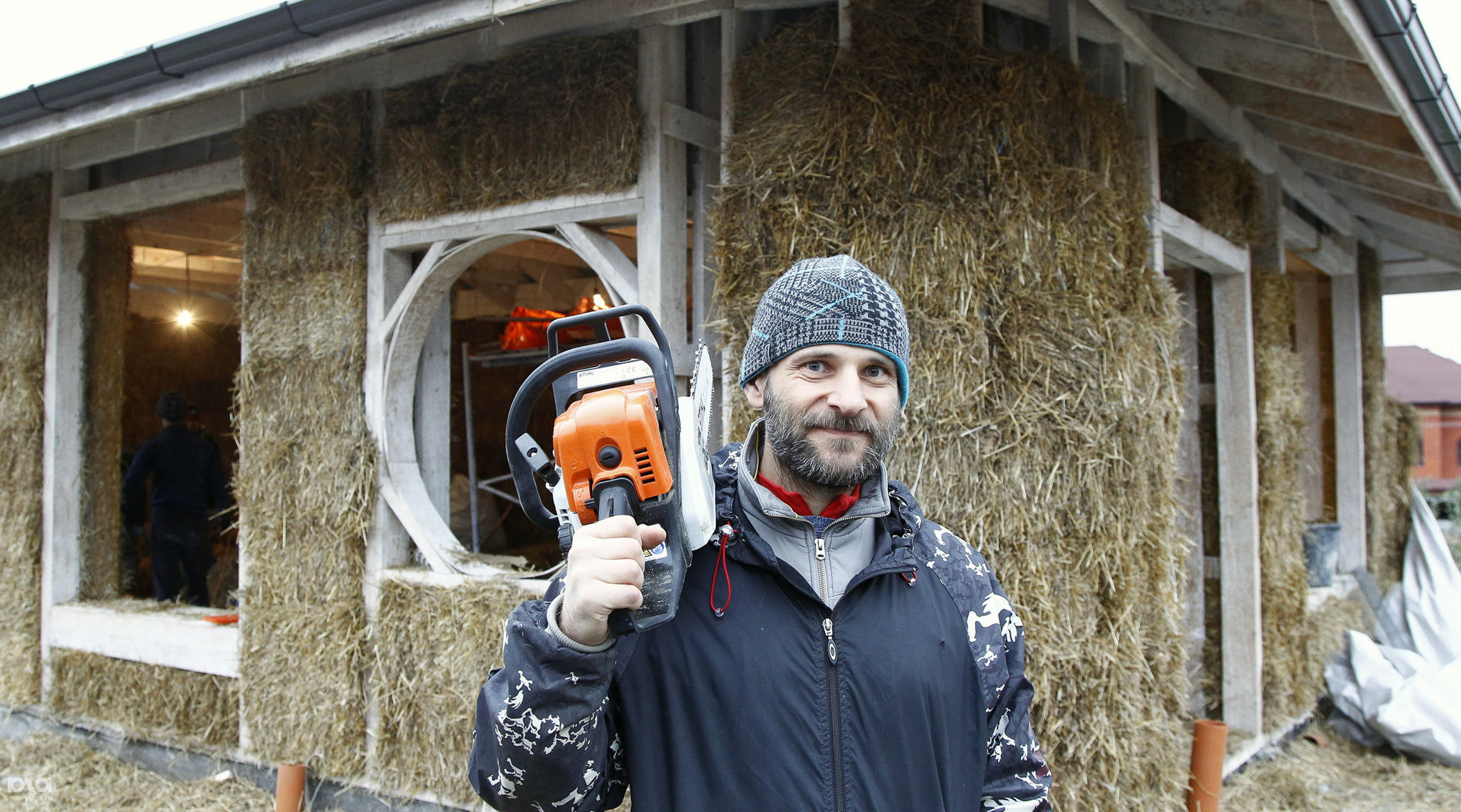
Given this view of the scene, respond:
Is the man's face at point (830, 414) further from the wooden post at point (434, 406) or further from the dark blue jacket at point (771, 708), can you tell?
the wooden post at point (434, 406)

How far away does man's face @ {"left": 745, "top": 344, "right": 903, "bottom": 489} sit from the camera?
4.94ft

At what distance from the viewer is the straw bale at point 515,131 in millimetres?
3332

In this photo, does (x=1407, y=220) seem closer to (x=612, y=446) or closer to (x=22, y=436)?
(x=612, y=446)

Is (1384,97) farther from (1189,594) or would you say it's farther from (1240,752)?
(1240,752)

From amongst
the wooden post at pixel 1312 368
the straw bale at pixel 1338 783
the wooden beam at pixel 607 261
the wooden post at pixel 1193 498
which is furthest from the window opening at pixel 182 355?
the wooden post at pixel 1312 368

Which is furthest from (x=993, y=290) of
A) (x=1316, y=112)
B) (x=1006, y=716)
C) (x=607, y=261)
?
(x=1316, y=112)

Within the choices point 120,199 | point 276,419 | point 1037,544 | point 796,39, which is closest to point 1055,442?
point 1037,544

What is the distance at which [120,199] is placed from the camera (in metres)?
4.77

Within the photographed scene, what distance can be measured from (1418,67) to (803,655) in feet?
9.03

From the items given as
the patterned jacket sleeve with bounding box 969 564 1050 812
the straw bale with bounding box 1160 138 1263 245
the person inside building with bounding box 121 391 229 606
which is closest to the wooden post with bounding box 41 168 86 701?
the person inside building with bounding box 121 391 229 606

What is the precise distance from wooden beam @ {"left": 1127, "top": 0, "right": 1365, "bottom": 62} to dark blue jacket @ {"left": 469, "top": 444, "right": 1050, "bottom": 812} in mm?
2372

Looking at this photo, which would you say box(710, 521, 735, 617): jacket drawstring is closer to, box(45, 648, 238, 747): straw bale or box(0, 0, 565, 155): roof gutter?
box(0, 0, 565, 155): roof gutter

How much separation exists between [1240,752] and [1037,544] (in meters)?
2.20

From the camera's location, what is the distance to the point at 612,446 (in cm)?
122
